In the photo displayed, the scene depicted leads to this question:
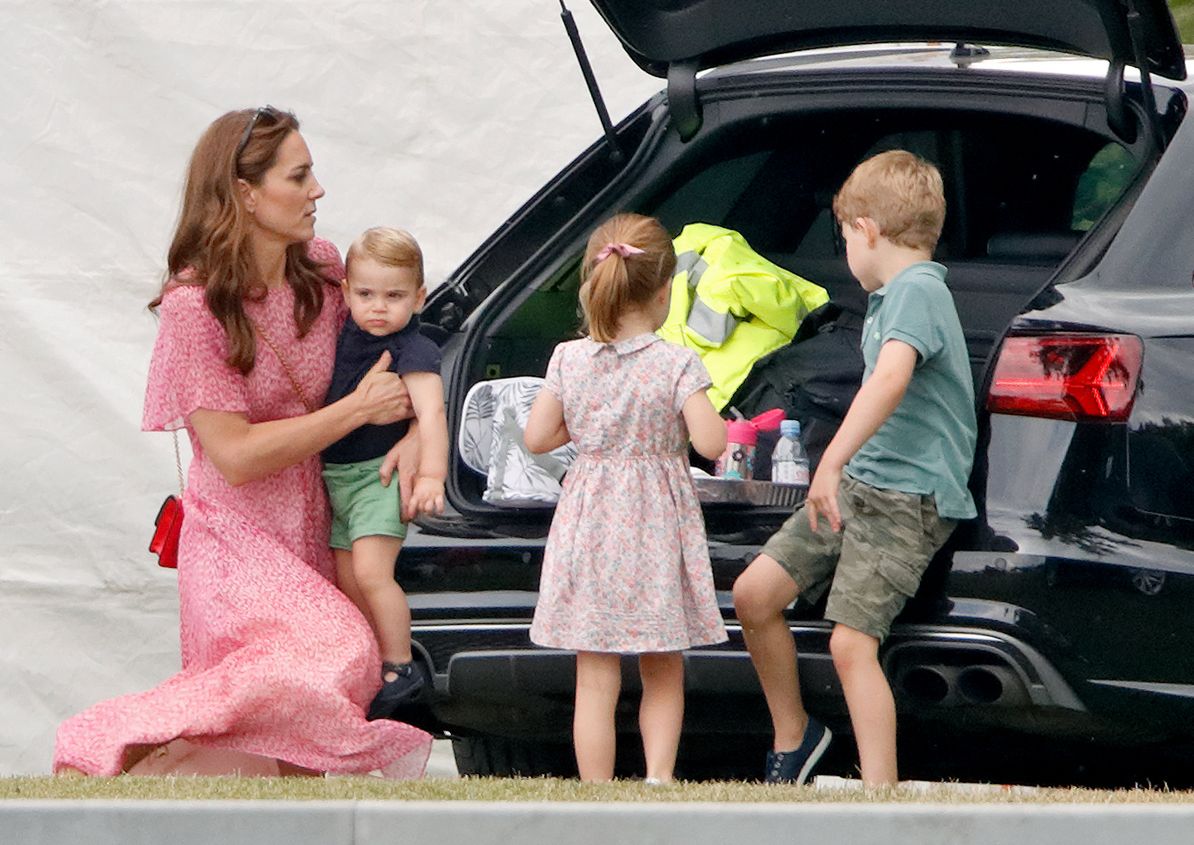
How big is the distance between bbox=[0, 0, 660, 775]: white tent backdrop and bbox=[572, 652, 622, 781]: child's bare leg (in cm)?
257

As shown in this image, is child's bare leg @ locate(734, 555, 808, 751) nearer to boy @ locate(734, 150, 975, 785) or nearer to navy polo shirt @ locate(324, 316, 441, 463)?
boy @ locate(734, 150, 975, 785)

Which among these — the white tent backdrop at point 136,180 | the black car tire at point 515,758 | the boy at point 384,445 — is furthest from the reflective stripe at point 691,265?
the white tent backdrop at point 136,180

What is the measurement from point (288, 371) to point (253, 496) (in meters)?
0.25

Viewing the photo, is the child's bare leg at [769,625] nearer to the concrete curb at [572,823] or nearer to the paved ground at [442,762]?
the concrete curb at [572,823]

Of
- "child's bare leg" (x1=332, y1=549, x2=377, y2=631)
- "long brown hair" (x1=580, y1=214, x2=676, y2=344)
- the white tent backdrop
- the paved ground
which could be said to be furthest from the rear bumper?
the white tent backdrop

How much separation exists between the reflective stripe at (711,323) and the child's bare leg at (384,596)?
0.83 m

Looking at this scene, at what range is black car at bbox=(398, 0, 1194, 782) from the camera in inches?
128

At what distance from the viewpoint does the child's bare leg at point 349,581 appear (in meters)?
3.91

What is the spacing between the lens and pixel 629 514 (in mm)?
3678

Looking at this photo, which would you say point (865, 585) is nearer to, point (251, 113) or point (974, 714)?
point (974, 714)

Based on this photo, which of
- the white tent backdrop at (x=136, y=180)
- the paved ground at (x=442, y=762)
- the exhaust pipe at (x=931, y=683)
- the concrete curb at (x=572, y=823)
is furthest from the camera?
the paved ground at (x=442, y=762)

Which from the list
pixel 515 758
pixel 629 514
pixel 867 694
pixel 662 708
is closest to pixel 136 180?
pixel 515 758

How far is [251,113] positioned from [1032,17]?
1492 millimetres

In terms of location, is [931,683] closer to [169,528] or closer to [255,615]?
[255,615]
